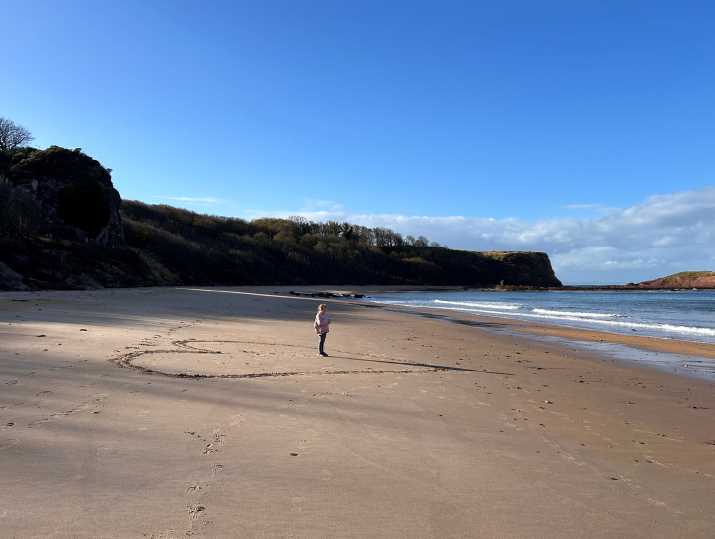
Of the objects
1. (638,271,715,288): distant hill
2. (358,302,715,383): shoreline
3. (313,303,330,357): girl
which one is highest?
(638,271,715,288): distant hill

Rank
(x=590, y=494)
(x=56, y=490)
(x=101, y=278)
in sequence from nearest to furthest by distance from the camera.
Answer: (x=56, y=490), (x=590, y=494), (x=101, y=278)

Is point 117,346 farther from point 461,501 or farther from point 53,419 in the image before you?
point 461,501

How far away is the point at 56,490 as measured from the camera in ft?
12.3

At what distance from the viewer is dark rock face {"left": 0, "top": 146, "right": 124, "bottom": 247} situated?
45000mm

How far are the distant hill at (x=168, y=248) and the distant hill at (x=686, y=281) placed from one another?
92.7 feet

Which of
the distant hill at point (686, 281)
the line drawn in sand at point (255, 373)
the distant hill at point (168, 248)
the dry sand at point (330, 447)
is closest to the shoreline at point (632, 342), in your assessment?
the dry sand at point (330, 447)

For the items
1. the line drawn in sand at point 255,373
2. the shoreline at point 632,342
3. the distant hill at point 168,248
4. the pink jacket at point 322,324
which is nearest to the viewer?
the line drawn in sand at point 255,373

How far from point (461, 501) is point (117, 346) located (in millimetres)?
8940

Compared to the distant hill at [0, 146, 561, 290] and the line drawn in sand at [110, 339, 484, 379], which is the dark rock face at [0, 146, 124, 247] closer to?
the distant hill at [0, 146, 561, 290]

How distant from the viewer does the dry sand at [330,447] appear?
3689 millimetres

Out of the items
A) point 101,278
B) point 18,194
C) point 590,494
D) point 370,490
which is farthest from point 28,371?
point 18,194

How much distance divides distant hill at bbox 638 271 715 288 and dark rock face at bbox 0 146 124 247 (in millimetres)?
139120

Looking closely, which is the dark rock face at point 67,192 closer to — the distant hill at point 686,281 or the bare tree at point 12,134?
the bare tree at point 12,134

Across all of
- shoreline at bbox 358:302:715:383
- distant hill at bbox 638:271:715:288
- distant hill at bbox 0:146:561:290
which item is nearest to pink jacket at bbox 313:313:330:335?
shoreline at bbox 358:302:715:383
